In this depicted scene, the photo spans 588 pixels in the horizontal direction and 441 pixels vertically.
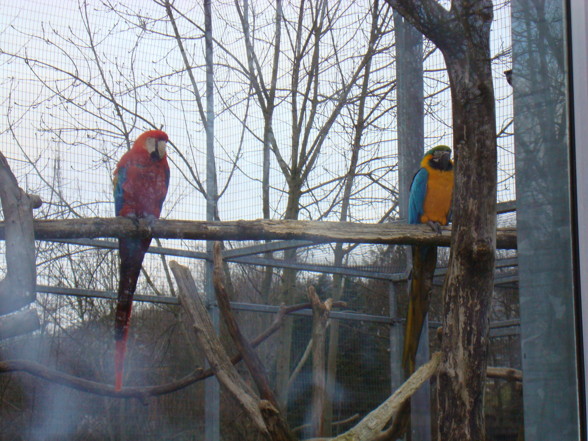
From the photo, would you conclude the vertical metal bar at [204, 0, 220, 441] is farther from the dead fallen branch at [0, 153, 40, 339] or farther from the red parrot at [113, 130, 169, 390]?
the dead fallen branch at [0, 153, 40, 339]

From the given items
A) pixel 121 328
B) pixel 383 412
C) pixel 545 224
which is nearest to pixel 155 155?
pixel 121 328

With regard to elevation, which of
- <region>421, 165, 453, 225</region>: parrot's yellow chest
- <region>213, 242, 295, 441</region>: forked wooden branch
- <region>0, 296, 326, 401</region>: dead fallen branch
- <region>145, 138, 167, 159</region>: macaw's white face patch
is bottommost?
<region>0, 296, 326, 401</region>: dead fallen branch

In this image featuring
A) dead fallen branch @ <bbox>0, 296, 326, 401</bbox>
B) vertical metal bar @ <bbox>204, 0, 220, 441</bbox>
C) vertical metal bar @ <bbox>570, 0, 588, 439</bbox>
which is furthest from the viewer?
vertical metal bar @ <bbox>204, 0, 220, 441</bbox>

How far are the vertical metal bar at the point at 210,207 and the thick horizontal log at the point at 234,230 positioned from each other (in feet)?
1.95

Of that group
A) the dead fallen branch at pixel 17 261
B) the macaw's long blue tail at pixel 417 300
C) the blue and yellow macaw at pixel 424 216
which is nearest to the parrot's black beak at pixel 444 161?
the blue and yellow macaw at pixel 424 216

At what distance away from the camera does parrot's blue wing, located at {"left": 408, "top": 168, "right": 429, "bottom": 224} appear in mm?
1807

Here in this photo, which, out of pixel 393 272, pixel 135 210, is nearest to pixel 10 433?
pixel 135 210

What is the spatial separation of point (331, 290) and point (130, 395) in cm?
93

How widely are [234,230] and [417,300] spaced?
58 cm

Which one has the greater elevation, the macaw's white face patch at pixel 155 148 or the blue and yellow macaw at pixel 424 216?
the macaw's white face patch at pixel 155 148

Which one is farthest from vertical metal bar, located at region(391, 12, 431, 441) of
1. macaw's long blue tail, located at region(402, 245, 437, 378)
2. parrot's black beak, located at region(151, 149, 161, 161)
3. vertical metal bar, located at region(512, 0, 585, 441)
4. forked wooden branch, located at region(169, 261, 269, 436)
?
vertical metal bar, located at region(512, 0, 585, 441)

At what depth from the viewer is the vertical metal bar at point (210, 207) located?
1845 mm

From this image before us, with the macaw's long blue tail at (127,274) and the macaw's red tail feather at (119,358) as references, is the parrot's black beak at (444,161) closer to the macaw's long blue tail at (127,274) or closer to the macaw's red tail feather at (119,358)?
the macaw's long blue tail at (127,274)

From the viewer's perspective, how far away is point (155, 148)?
1774 mm
